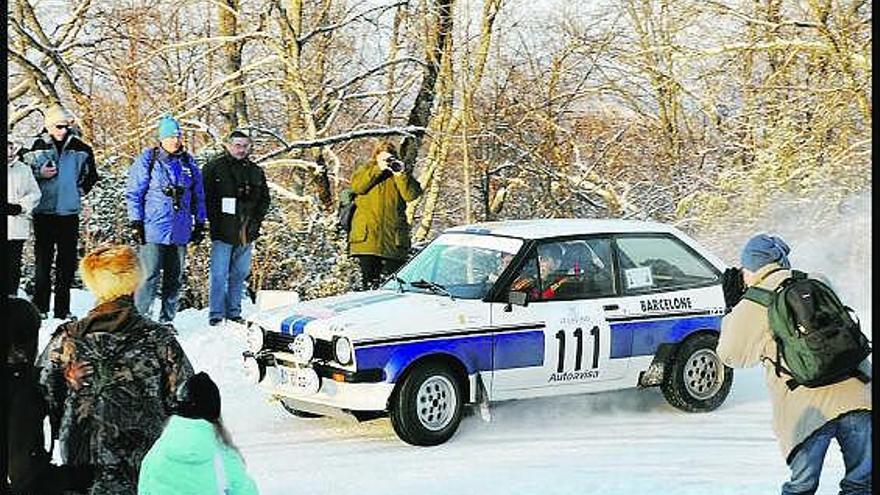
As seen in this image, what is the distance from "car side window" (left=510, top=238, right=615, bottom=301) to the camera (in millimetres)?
9969

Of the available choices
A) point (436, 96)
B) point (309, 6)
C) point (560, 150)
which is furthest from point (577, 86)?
point (309, 6)

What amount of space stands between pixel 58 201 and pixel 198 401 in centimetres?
746

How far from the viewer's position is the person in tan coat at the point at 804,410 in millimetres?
6520

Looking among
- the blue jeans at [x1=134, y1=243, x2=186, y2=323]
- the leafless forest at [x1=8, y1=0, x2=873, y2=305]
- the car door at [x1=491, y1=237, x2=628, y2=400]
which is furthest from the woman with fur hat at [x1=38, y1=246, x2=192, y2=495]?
the leafless forest at [x1=8, y1=0, x2=873, y2=305]

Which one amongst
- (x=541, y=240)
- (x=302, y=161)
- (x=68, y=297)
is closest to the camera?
(x=541, y=240)

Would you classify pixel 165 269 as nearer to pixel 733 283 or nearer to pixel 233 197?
pixel 233 197

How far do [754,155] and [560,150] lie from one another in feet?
12.0

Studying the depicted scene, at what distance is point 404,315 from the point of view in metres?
9.34

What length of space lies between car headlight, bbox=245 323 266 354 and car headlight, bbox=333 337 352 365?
81 centimetres

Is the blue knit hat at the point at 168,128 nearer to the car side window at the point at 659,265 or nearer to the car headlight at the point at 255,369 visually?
the car headlight at the point at 255,369

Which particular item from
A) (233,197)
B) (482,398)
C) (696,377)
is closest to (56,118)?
(233,197)

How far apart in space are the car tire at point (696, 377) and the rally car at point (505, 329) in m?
0.01

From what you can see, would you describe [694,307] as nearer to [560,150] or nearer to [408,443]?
[408,443]

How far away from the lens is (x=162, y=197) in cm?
1198
